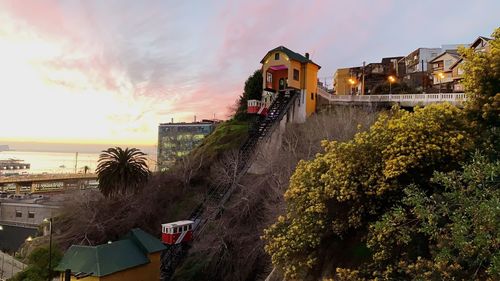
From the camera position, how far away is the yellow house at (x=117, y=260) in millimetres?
16859

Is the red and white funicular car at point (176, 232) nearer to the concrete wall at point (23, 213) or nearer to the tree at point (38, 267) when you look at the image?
the tree at point (38, 267)

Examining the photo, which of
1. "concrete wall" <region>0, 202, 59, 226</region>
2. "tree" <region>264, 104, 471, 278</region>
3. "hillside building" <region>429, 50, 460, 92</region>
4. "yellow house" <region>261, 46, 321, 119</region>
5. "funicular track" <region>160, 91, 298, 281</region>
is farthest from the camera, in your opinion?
"concrete wall" <region>0, 202, 59, 226</region>

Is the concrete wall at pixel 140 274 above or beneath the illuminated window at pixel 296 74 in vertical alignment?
beneath

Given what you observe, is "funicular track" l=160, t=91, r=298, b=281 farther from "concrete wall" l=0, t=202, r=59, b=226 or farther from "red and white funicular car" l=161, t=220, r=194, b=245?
"concrete wall" l=0, t=202, r=59, b=226

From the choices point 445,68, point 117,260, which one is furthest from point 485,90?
point 445,68

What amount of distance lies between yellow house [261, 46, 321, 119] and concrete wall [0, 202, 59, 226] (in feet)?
116

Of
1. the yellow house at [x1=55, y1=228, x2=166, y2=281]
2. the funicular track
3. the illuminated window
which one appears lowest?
the yellow house at [x1=55, y1=228, x2=166, y2=281]

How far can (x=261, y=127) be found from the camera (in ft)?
96.8

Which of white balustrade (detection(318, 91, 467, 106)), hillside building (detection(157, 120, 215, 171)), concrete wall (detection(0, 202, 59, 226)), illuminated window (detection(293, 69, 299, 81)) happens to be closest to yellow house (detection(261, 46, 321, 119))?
illuminated window (detection(293, 69, 299, 81))

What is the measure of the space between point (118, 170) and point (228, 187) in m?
8.75

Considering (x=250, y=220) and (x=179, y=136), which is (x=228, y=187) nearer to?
(x=250, y=220)

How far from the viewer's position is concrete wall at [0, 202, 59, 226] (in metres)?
48.9

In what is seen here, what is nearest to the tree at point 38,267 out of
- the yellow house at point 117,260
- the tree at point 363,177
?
the yellow house at point 117,260

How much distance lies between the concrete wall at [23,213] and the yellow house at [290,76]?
3541cm
